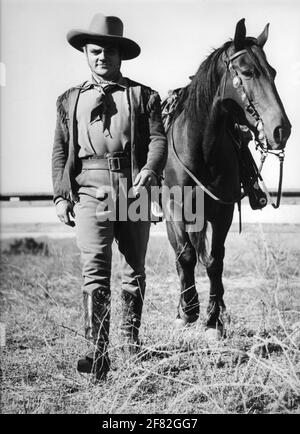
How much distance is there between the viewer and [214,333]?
3.99 meters

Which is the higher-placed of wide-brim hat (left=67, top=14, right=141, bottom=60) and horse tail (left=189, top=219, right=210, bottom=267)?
wide-brim hat (left=67, top=14, right=141, bottom=60)

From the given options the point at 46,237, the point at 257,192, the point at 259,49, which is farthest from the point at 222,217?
the point at 46,237

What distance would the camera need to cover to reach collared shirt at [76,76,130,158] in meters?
3.17

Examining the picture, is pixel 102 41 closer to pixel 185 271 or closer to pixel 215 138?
pixel 215 138

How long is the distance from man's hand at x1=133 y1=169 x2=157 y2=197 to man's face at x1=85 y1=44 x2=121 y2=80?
0.58 metres

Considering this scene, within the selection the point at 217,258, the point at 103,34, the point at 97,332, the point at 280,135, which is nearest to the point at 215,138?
the point at 280,135

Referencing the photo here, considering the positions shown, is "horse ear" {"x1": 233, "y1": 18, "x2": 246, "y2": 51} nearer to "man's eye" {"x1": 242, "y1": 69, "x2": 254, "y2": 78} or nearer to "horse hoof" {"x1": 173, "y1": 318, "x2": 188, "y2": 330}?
"man's eye" {"x1": 242, "y1": 69, "x2": 254, "y2": 78}

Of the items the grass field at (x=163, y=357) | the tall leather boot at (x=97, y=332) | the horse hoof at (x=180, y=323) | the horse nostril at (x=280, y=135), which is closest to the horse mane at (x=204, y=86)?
the horse nostril at (x=280, y=135)

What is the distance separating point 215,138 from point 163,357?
4.90 feet

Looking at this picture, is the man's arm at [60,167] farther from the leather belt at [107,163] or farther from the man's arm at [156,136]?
the man's arm at [156,136]

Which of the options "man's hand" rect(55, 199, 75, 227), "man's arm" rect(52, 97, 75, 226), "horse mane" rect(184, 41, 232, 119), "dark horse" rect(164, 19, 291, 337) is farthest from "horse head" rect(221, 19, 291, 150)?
"man's hand" rect(55, 199, 75, 227)

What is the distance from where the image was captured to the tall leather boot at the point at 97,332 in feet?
10.0
